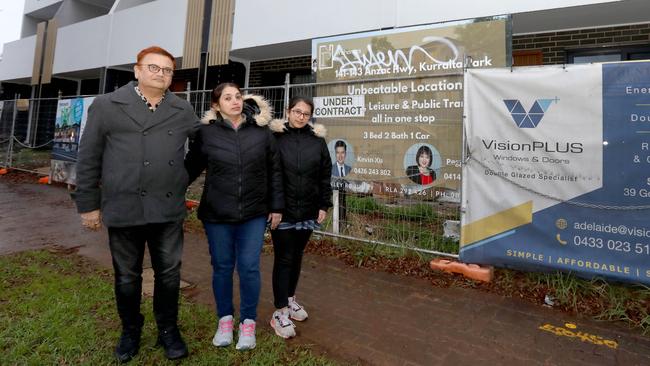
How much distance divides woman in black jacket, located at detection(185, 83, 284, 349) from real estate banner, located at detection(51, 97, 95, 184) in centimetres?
840

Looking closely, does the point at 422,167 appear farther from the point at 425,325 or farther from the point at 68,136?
the point at 68,136

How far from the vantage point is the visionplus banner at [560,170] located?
3.51 metres

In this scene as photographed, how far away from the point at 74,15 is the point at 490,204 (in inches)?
712

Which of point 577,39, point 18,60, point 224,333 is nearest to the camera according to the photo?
point 224,333

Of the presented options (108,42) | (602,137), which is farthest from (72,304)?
(108,42)

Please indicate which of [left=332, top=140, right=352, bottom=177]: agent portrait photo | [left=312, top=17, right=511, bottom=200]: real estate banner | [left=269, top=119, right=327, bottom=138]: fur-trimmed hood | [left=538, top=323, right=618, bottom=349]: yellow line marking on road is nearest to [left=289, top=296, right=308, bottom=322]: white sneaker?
[left=269, top=119, right=327, bottom=138]: fur-trimmed hood

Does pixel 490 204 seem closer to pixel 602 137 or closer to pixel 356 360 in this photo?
pixel 602 137

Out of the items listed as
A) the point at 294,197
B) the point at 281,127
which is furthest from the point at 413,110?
the point at 294,197

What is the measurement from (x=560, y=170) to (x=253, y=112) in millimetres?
2893

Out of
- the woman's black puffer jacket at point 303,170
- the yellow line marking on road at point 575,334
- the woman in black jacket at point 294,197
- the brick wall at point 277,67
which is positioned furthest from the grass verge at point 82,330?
the brick wall at point 277,67

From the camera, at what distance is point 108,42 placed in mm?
12953

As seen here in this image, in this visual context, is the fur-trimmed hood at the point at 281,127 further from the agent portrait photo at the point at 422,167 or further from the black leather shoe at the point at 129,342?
the agent portrait photo at the point at 422,167

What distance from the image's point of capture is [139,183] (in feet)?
8.27

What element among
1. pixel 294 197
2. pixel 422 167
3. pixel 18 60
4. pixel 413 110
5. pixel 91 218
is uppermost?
pixel 18 60
